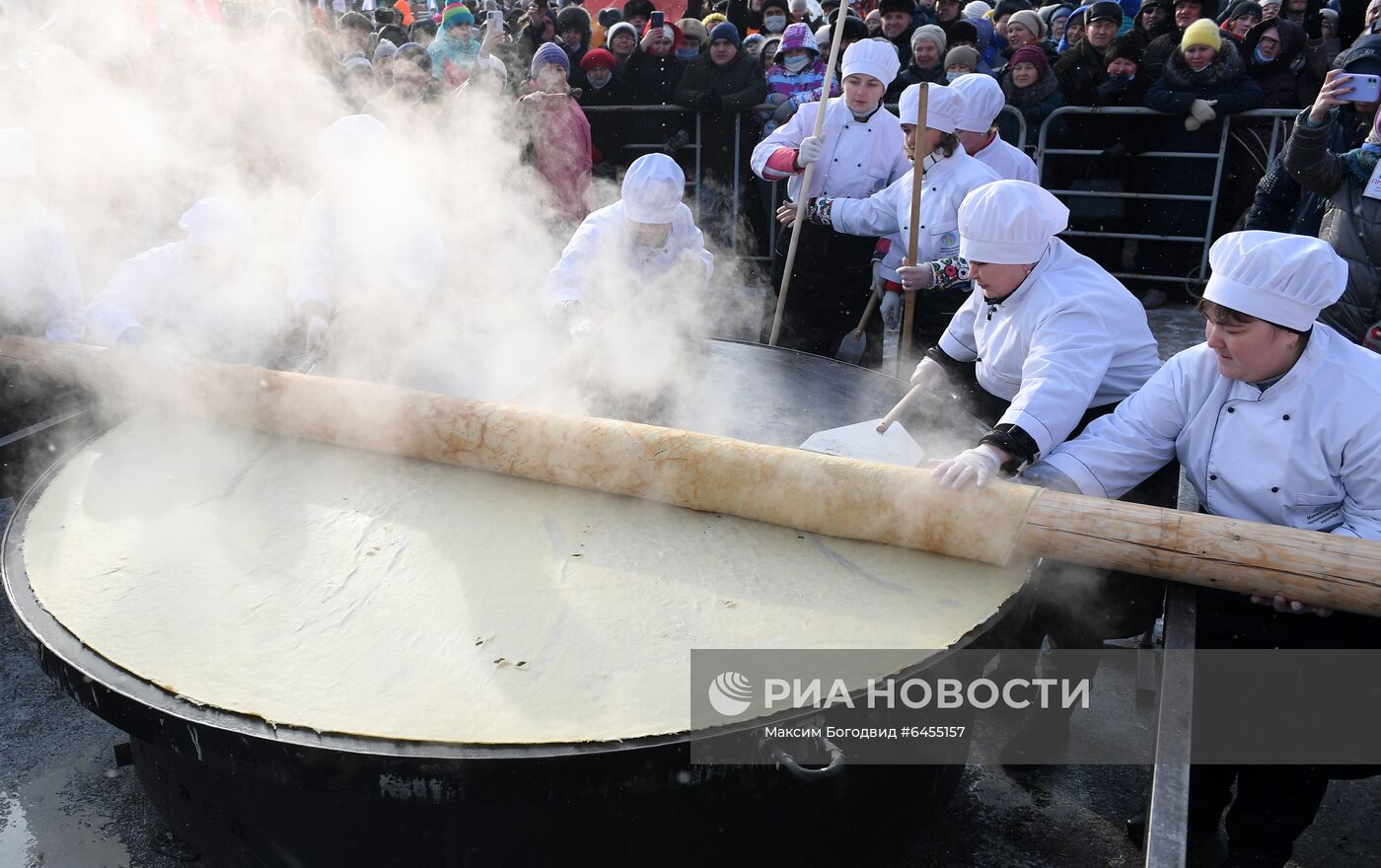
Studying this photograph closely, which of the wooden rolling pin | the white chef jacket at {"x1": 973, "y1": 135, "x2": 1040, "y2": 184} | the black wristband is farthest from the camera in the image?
the white chef jacket at {"x1": 973, "y1": 135, "x2": 1040, "y2": 184}

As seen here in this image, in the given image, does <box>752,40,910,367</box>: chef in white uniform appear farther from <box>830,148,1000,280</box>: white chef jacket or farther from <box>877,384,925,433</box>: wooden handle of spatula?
<box>877,384,925,433</box>: wooden handle of spatula

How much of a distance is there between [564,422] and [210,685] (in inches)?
47.4

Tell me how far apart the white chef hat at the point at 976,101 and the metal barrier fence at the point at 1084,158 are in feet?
10.1

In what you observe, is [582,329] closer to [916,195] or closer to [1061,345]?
[916,195]

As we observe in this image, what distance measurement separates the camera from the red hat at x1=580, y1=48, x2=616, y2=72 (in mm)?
8453

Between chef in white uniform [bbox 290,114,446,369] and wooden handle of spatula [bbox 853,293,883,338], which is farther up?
chef in white uniform [bbox 290,114,446,369]

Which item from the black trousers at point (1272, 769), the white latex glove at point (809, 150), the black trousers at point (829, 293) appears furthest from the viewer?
the black trousers at point (829, 293)

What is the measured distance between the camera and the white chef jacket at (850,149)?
18.1 feet

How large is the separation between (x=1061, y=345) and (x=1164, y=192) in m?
5.75

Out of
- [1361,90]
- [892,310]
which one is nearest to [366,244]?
[892,310]

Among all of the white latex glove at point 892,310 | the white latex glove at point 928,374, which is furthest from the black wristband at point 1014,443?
the white latex glove at point 892,310

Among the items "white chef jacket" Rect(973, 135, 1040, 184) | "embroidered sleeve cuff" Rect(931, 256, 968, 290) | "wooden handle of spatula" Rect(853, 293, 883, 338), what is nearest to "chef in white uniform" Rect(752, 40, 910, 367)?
"wooden handle of spatula" Rect(853, 293, 883, 338)

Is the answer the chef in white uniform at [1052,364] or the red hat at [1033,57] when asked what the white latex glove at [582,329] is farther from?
the red hat at [1033,57]

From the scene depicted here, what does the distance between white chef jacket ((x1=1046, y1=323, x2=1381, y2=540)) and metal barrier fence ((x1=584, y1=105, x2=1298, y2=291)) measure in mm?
5395
